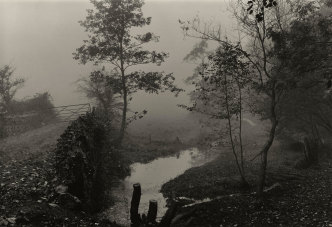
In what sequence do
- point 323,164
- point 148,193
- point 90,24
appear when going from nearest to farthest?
point 148,193
point 323,164
point 90,24

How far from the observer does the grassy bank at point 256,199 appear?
15400 mm

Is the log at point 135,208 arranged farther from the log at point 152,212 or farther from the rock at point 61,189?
the rock at point 61,189

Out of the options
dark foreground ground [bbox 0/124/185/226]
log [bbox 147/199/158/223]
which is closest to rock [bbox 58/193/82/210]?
dark foreground ground [bbox 0/124/185/226]

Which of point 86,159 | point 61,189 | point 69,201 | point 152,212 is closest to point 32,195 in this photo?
point 61,189

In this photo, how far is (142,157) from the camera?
3491 centimetres

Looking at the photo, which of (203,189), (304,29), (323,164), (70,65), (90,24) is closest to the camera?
(304,29)

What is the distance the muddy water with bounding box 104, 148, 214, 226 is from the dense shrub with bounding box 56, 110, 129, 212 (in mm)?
1097

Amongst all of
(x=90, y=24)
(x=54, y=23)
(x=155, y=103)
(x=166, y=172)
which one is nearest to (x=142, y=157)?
(x=166, y=172)

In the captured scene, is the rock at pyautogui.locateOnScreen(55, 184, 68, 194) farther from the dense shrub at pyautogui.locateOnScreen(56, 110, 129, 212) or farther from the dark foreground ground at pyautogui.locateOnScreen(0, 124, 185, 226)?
the dense shrub at pyautogui.locateOnScreen(56, 110, 129, 212)

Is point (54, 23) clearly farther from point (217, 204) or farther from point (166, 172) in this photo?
point (217, 204)

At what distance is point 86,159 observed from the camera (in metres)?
18.5

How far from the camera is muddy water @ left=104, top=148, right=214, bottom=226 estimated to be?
750 inches

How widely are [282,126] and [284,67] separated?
16.1 metres

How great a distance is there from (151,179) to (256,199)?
37.2 feet
